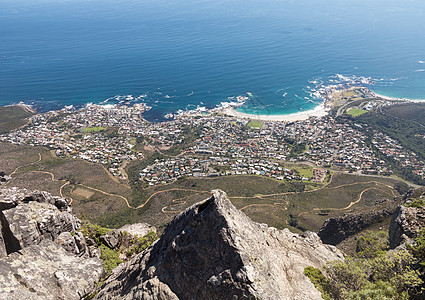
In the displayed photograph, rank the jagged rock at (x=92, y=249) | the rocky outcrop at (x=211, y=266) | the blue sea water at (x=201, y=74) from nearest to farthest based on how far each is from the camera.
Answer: the rocky outcrop at (x=211, y=266), the jagged rock at (x=92, y=249), the blue sea water at (x=201, y=74)

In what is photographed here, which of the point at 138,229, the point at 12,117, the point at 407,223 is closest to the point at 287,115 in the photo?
the point at 407,223

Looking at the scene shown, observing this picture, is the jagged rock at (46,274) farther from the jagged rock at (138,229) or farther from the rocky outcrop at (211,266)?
the jagged rock at (138,229)

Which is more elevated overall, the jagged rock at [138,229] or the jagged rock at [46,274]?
the jagged rock at [46,274]

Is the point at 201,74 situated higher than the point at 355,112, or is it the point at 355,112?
the point at 201,74

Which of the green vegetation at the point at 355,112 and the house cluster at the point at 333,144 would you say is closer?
the house cluster at the point at 333,144

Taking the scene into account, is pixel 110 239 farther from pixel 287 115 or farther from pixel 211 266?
pixel 287 115

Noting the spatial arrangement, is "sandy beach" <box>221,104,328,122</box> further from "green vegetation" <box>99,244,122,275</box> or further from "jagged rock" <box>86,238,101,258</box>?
"jagged rock" <box>86,238,101,258</box>

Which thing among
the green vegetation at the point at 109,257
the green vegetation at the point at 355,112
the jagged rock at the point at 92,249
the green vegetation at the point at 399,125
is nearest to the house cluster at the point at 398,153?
the green vegetation at the point at 399,125
